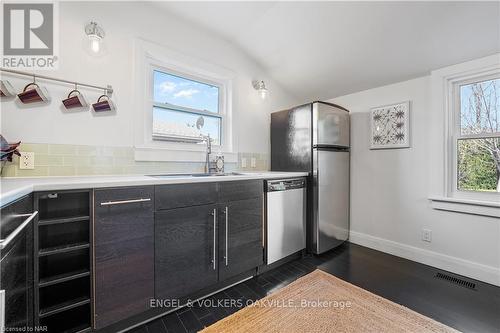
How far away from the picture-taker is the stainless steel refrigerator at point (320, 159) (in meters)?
2.44

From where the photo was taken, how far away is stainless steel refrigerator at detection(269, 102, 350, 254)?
2.44 m

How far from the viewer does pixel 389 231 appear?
2613 mm

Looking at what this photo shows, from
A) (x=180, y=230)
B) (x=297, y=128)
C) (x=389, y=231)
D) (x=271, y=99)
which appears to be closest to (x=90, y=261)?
(x=180, y=230)

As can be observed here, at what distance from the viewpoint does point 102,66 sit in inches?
69.3

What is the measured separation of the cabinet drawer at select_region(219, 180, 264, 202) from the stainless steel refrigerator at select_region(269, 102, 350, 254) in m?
0.77

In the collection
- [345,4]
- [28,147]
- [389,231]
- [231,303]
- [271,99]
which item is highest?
[345,4]

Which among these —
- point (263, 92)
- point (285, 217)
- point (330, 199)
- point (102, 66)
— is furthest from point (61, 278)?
point (263, 92)

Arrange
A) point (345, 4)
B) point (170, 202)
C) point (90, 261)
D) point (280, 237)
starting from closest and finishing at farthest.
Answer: point (90, 261), point (170, 202), point (345, 4), point (280, 237)

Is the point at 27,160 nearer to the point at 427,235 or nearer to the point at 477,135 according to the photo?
the point at 427,235

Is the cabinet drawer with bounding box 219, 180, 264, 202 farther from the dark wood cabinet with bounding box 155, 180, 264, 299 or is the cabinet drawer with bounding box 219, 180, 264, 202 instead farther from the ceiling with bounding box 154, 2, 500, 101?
the ceiling with bounding box 154, 2, 500, 101

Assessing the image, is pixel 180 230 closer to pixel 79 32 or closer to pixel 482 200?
pixel 79 32

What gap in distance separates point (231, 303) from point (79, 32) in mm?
2373

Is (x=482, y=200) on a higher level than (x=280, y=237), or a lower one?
higher

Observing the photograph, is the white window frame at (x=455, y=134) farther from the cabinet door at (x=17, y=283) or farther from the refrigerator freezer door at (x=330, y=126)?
the cabinet door at (x=17, y=283)
